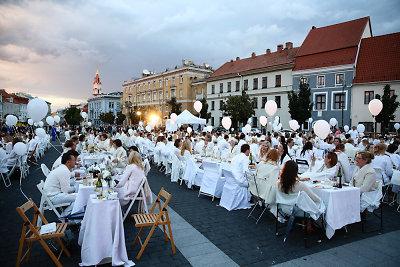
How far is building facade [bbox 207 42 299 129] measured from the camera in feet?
116

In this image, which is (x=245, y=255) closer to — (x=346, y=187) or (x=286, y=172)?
(x=286, y=172)

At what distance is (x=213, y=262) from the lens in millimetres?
3979

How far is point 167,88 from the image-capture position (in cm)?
5634

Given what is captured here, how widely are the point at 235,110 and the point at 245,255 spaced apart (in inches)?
1181

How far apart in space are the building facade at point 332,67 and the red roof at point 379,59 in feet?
3.11

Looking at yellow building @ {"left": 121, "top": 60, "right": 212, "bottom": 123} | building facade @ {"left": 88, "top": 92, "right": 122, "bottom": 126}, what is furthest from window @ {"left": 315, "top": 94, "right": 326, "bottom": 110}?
building facade @ {"left": 88, "top": 92, "right": 122, "bottom": 126}

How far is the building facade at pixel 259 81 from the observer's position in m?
35.3

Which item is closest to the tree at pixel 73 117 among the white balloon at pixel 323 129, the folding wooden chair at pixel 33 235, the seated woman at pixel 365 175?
the white balloon at pixel 323 129

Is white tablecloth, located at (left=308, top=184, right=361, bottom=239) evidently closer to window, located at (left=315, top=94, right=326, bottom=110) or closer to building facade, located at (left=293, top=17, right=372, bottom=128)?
building facade, located at (left=293, top=17, right=372, bottom=128)

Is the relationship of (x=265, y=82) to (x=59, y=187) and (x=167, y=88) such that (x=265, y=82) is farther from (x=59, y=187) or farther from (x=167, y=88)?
(x=59, y=187)

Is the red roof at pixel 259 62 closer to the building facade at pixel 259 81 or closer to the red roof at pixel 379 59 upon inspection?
the building facade at pixel 259 81

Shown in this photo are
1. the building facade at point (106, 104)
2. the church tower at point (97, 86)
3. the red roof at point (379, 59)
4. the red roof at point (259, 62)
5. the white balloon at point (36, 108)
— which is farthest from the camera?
the church tower at point (97, 86)

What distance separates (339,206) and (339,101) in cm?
2965

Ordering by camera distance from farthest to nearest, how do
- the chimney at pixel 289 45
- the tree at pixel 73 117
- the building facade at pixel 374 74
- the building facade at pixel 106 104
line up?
the building facade at pixel 106 104 → the tree at pixel 73 117 → the chimney at pixel 289 45 → the building facade at pixel 374 74
